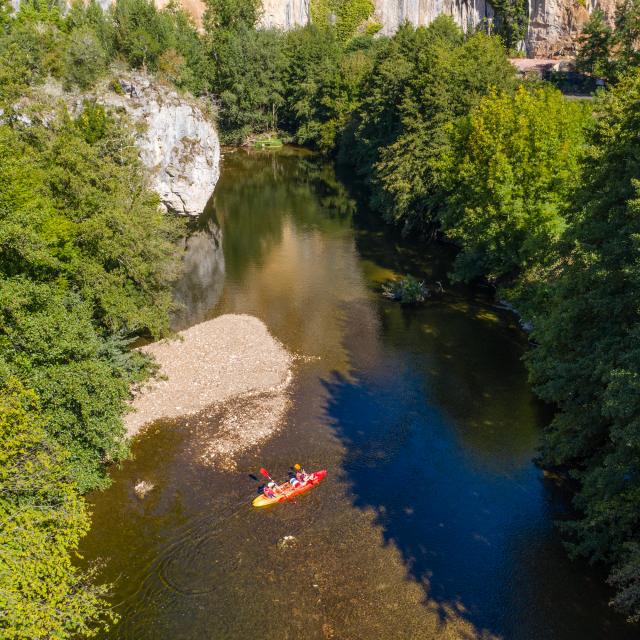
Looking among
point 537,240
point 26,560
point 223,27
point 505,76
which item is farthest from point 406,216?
point 223,27

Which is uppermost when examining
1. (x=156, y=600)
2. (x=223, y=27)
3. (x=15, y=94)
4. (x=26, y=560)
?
(x=223, y=27)

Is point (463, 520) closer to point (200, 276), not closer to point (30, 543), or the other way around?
point (30, 543)

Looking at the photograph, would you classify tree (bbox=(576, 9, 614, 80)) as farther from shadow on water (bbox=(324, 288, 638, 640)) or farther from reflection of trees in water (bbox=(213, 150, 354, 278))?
shadow on water (bbox=(324, 288, 638, 640))

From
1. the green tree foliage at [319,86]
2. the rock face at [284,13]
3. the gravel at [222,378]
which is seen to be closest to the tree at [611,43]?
the green tree foliage at [319,86]

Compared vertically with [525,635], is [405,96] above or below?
above

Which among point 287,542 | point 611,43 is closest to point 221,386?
point 287,542

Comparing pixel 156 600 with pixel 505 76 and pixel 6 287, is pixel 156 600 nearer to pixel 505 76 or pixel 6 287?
pixel 6 287

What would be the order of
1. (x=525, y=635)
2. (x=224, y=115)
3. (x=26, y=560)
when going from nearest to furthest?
(x=26, y=560) < (x=525, y=635) < (x=224, y=115)
